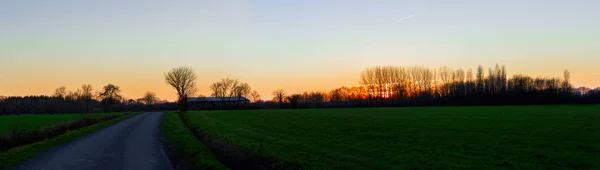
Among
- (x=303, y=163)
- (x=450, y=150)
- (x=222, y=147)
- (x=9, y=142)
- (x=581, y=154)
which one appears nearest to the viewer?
(x=303, y=163)

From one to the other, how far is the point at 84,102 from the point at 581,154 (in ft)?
523

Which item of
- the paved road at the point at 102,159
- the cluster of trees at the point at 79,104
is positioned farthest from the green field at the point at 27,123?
the cluster of trees at the point at 79,104

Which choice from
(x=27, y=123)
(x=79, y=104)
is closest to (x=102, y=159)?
(x=27, y=123)

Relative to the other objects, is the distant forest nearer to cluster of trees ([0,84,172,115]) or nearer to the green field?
cluster of trees ([0,84,172,115])

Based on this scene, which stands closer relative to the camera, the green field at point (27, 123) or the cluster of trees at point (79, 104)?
the green field at point (27, 123)

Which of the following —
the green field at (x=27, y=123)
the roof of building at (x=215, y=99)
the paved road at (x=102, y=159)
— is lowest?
the green field at (x=27, y=123)

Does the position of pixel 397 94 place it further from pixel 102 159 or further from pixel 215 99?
pixel 102 159

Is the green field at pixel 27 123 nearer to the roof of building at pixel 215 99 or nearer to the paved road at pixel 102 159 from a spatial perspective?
the paved road at pixel 102 159

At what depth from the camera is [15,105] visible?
15812 centimetres

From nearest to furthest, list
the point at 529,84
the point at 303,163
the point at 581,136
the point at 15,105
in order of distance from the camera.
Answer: the point at 303,163 → the point at 581,136 → the point at 529,84 → the point at 15,105

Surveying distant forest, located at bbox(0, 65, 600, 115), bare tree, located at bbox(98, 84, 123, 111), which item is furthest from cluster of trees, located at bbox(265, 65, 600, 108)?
bare tree, located at bbox(98, 84, 123, 111)

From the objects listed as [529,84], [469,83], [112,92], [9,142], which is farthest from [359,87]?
[9,142]

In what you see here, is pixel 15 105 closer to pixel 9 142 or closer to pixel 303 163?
pixel 9 142

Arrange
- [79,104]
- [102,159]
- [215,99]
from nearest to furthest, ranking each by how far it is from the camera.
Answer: [102,159] → [79,104] → [215,99]
